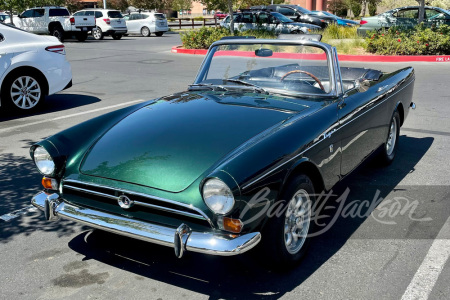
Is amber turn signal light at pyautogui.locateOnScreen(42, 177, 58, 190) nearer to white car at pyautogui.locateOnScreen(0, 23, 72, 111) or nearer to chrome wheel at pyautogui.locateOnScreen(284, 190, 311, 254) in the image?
chrome wheel at pyautogui.locateOnScreen(284, 190, 311, 254)

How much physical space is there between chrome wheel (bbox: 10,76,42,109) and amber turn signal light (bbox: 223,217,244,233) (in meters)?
6.80

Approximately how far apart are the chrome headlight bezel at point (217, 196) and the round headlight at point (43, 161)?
1.34 m

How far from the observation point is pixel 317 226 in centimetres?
432

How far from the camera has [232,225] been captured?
3098mm

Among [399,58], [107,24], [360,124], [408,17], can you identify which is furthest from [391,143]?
[107,24]

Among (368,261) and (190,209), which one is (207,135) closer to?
(190,209)

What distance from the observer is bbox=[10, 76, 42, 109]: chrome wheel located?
8719 mm

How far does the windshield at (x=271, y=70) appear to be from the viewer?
459 cm

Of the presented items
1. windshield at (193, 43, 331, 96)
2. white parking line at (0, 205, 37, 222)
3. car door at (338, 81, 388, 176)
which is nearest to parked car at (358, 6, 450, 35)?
car door at (338, 81, 388, 176)

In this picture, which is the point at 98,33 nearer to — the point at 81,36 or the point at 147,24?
the point at 81,36

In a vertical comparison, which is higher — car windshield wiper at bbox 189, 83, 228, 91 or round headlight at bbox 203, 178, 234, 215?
car windshield wiper at bbox 189, 83, 228, 91

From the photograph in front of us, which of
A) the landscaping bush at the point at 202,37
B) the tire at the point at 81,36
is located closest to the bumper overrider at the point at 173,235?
the landscaping bush at the point at 202,37

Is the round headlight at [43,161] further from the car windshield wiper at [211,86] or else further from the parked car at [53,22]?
the parked car at [53,22]

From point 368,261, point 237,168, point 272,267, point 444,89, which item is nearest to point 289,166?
point 237,168
